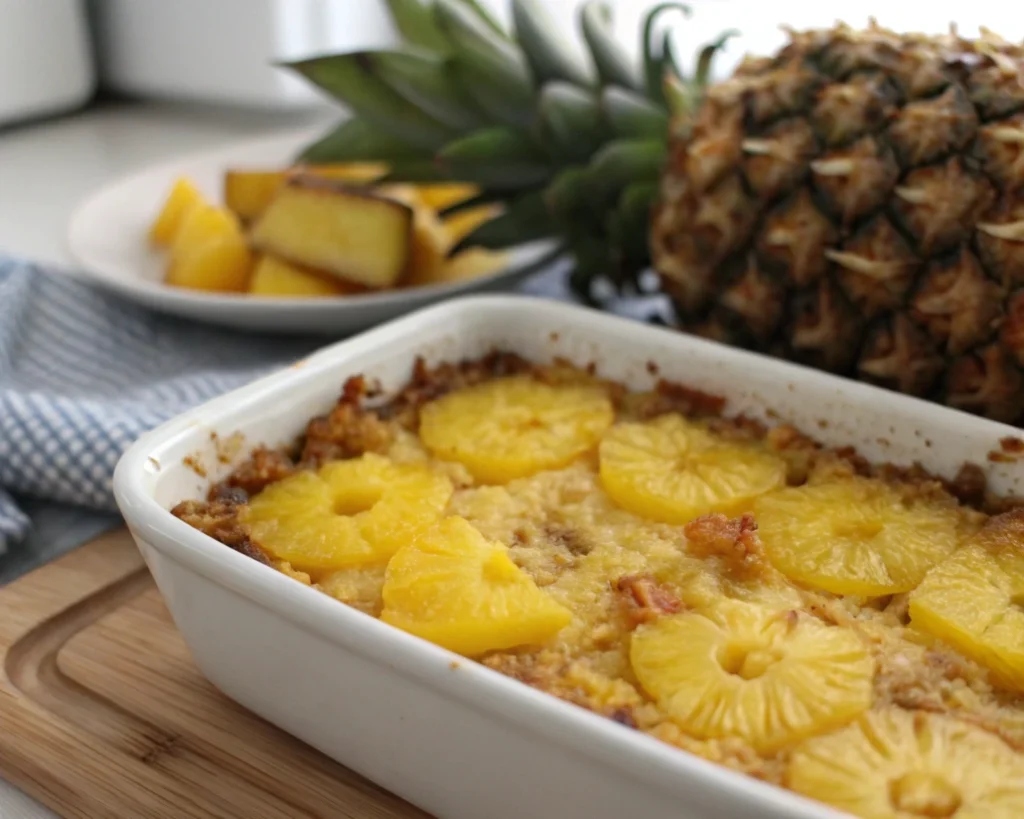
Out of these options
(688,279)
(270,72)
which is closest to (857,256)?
(688,279)

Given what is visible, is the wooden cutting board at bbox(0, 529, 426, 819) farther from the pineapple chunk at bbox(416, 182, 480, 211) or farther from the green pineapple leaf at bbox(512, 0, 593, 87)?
the pineapple chunk at bbox(416, 182, 480, 211)

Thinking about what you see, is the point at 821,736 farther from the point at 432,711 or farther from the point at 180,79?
the point at 180,79

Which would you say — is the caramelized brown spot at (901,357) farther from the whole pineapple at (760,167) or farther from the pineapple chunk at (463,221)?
the pineapple chunk at (463,221)

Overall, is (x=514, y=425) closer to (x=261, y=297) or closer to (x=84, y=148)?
(x=261, y=297)

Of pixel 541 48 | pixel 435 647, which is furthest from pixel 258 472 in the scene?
pixel 541 48

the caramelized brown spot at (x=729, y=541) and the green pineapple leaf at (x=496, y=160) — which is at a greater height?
the green pineapple leaf at (x=496, y=160)

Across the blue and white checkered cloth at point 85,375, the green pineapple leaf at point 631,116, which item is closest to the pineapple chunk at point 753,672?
the blue and white checkered cloth at point 85,375
